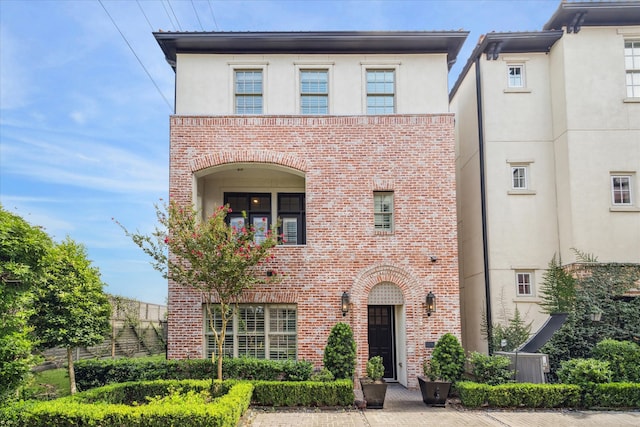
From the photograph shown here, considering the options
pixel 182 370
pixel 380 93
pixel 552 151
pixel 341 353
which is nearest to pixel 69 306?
pixel 182 370

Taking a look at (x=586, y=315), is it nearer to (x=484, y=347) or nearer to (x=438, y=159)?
(x=484, y=347)

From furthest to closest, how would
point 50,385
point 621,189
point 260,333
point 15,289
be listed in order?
point 621,189 → point 260,333 → point 50,385 → point 15,289

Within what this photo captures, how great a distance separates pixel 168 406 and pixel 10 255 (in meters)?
3.68

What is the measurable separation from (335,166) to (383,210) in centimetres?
187

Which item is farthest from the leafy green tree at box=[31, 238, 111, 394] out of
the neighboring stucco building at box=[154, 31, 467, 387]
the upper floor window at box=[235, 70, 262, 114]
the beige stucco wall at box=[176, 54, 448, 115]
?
the upper floor window at box=[235, 70, 262, 114]

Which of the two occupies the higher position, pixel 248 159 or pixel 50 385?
pixel 248 159

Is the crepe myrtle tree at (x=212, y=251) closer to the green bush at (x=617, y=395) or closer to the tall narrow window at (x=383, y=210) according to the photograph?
the tall narrow window at (x=383, y=210)

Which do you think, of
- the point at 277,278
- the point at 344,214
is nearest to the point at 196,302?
the point at 277,278

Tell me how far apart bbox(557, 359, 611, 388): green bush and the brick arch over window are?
8.49 m

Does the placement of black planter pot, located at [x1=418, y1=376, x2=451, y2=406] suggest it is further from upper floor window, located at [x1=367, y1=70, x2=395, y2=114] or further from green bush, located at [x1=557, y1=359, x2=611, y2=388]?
upper floor window, located at [x1=367, y1=70, x2=395, y2=114]

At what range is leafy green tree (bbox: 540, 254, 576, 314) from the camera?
14.2 m

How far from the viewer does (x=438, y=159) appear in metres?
14.9

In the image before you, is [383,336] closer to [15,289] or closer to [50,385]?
[50,385]

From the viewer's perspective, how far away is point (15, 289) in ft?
28.9
